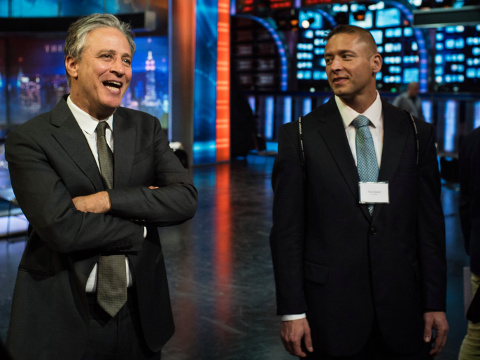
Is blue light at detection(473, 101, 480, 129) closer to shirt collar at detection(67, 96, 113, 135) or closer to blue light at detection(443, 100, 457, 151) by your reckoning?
blue light at detection(443, 100, 457, 151)

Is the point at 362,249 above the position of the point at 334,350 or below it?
above

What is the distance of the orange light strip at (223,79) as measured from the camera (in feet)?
41.4

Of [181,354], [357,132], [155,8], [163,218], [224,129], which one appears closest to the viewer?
[163,218]

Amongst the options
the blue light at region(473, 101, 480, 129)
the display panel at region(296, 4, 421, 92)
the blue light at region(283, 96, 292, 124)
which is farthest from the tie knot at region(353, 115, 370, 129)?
the blue light at region(283, 96, 292, 124)

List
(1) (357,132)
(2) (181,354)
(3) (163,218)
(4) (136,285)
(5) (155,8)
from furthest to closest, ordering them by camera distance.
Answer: (5) (155,8) → (2) (181,354) → (1) (357,132) → (3) (163,218) → (4) (136,285)

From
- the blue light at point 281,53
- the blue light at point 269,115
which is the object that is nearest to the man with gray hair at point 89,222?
the blue light at point 269,115

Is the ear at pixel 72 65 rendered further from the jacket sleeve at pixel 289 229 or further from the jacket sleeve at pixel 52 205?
the jacket sleeve at pixel 289 229

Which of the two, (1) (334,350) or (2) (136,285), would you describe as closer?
(2) (136,285)

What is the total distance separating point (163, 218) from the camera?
6.71 feet

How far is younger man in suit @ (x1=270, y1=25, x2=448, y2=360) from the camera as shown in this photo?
6.89 feet

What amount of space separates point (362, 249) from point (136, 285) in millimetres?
A: 746

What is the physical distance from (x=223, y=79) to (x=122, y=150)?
11007 mm

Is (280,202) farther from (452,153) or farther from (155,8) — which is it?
(452,153)

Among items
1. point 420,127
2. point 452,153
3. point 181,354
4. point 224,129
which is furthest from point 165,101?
point 420,127
